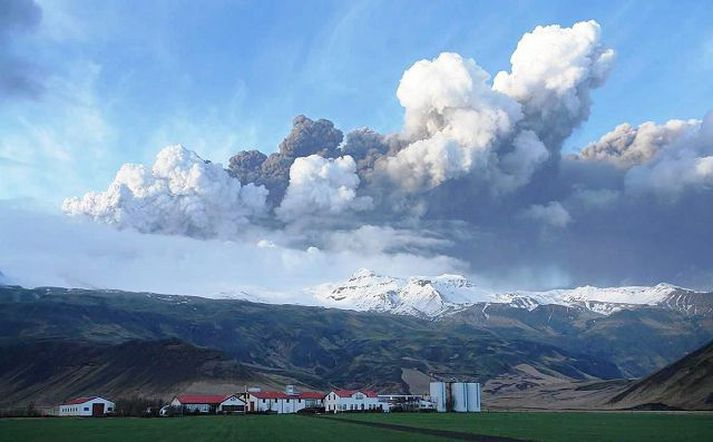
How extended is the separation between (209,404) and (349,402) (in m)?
31.7

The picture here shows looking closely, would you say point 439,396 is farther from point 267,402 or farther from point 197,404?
point 197,404

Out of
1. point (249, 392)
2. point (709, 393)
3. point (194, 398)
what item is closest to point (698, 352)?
point (709, 393)

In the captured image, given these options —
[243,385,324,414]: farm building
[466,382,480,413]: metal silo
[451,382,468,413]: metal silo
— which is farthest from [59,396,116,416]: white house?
[466,382,480,413]: metal silo

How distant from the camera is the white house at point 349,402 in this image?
168 meters

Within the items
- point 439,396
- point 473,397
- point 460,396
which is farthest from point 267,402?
point 473,397

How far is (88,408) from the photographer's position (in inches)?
5984

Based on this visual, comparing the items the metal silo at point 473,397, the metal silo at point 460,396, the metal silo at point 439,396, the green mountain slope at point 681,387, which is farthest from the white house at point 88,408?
the green mountain slope at point 681,387

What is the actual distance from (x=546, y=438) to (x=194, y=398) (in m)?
112

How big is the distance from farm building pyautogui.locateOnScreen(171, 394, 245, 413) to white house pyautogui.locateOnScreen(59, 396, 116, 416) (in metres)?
13.7

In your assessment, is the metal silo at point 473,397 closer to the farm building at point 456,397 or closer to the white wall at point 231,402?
the farm building at point 456,397

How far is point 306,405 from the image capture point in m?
174

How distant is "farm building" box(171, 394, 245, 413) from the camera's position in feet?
518

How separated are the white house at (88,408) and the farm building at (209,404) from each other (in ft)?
45.0

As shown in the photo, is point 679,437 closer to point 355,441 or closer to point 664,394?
point 355,441
